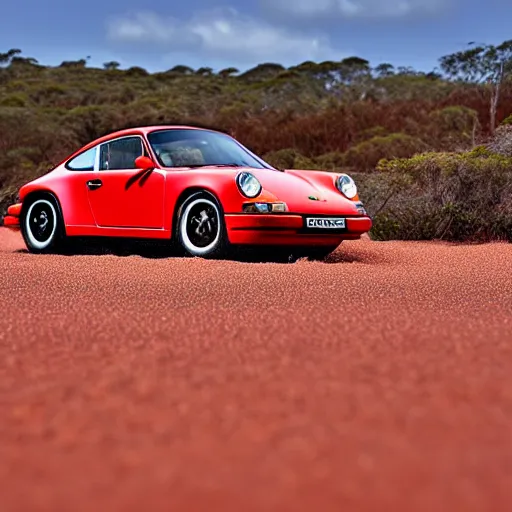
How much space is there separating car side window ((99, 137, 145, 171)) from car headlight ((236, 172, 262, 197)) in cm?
148

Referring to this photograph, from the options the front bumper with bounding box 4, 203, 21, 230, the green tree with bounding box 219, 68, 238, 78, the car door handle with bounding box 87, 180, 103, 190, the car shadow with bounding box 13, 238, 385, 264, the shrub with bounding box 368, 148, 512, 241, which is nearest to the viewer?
the car shadow with bounding box 13, 238, 385, 264

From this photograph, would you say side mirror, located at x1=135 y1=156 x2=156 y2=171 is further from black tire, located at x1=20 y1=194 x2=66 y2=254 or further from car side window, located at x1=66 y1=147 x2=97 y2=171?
black tire, located at x1=20 y1=194 x2=66 y2=254

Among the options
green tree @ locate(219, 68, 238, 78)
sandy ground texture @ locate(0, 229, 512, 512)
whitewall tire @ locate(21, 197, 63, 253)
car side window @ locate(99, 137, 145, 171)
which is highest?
green tree @ locate(219, 68, 238, 78)

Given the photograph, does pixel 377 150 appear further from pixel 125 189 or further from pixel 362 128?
pixel 125 189

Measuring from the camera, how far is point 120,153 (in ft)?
26.8

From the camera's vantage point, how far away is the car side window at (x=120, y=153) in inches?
318

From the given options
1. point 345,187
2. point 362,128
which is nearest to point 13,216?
point 345,187

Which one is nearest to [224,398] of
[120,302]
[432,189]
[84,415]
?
[84,415]

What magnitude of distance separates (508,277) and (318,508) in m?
4.78

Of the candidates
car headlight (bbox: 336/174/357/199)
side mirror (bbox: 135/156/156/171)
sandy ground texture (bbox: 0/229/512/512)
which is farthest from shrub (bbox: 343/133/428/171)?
sandy ground texture (bbox: 0/229/512/512)

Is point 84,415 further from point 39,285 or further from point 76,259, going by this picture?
point 76,259

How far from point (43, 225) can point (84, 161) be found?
0.77 metres

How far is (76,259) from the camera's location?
7156 millimetres

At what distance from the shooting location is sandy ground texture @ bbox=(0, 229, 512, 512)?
168cm
